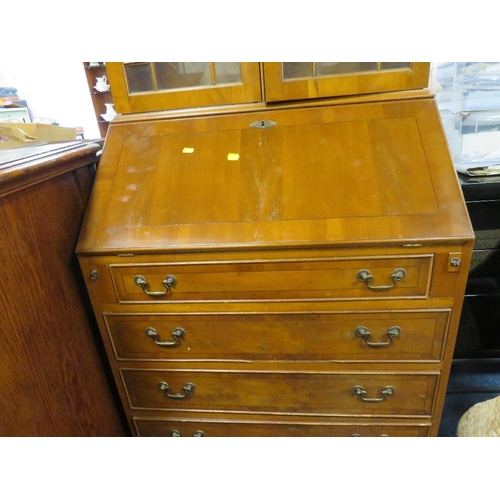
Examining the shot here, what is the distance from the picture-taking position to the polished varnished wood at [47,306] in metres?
0.83

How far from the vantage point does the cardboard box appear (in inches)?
48.3

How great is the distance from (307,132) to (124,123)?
24.1 inches

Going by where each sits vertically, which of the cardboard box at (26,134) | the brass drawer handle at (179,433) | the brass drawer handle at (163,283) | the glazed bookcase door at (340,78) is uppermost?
the glazed bookcase door at (340,78)

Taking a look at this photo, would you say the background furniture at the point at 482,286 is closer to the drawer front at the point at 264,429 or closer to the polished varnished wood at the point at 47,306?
the drawer front at the point at 264,429

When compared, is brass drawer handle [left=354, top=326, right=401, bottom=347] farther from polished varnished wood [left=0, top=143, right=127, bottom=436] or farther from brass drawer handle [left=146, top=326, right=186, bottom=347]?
polished varnished wood [left=0, top=143, right=127, bottom=436]

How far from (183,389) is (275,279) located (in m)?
0.51

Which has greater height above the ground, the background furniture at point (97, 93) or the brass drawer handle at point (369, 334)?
the background furniture at point (97, 93)

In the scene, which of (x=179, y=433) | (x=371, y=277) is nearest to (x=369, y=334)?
(x=371, y=277)

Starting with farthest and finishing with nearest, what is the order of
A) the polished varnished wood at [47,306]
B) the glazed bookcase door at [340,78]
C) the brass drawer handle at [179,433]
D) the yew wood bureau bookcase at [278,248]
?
the brass drawer handle at [179,433] < the glazed bookcase door at [340,78] < the yew wood bureau bookcase at [278,248] < the polished varnished wood at [47,306]

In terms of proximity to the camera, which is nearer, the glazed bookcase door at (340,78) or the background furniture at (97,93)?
the glazed bookcase door at (340,78)

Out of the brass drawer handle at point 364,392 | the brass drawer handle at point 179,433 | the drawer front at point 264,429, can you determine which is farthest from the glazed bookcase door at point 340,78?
the brass drawer handle at point 179,433

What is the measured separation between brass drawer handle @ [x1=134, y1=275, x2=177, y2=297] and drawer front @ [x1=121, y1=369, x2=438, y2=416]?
0.94ft

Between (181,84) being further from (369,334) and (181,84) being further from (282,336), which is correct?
(369,334)

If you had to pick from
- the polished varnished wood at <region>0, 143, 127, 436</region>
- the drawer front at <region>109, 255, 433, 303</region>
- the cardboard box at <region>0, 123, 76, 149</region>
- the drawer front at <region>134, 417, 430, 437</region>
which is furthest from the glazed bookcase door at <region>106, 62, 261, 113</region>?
the drawer front at <region>134, 417, 430, 437</region>
